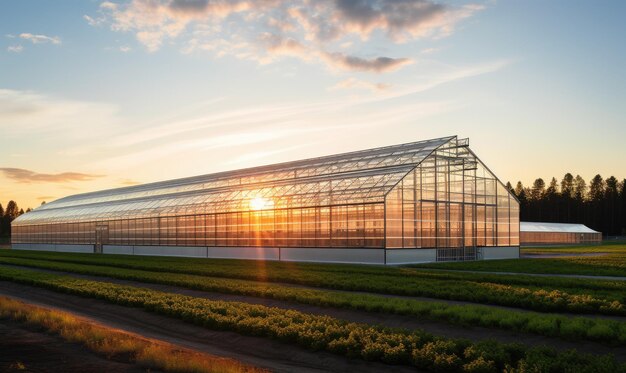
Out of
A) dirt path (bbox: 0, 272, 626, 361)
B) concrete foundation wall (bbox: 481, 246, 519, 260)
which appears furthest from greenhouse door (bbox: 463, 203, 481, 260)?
dirt path (bbox: 0, 272, 626, 361)

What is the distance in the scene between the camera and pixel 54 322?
22.7m

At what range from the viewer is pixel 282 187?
61375 millimetres

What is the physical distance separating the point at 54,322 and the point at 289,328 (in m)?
9.70

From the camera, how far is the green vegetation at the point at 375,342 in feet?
48.5

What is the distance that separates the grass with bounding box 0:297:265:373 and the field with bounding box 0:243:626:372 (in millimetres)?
114

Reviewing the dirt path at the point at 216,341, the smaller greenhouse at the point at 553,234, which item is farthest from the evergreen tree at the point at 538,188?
the dirt path at the point at 216,341

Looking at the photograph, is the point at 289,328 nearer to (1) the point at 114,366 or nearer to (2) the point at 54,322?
(1) the point at 114,366

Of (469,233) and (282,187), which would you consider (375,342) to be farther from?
(282,187)

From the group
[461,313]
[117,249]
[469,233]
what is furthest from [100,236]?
[461,313]

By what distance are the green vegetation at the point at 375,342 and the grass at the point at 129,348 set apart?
2796 mm

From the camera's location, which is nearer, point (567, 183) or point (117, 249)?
point (117, 249)

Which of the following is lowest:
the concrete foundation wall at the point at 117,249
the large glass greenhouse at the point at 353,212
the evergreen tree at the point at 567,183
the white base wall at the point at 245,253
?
the concrete foundation wall at the point at 117,249

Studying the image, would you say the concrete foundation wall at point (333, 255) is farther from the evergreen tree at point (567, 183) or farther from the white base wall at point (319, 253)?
the evergreen tree at point (567, 183)

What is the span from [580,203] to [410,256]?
131m
